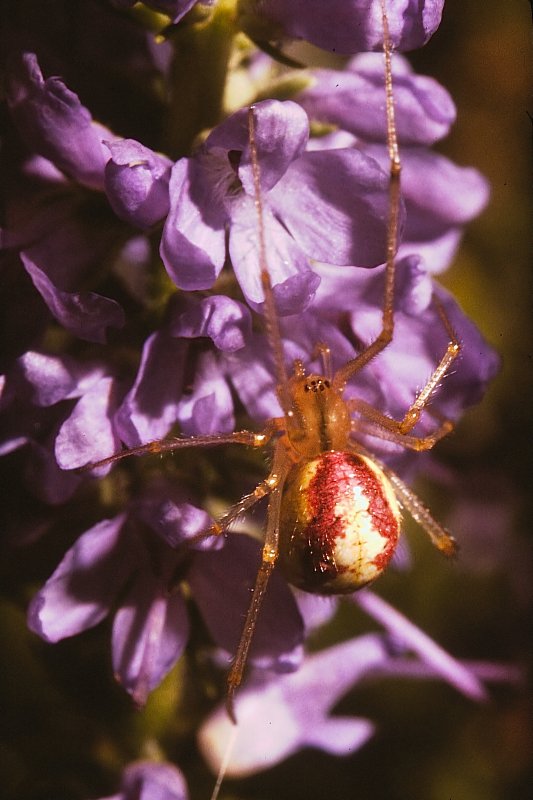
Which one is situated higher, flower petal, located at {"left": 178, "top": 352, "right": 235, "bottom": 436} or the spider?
flower petal, located at {"left": 178, "top": 352, "right": 235, "bottom": 436}

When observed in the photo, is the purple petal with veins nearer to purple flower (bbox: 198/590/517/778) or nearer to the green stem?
purple flower (bbox: 198/590/517/778)

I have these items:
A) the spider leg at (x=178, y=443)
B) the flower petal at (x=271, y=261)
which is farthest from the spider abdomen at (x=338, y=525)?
the flower petal at (x=271, y=261)

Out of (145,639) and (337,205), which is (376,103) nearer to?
(337,205)

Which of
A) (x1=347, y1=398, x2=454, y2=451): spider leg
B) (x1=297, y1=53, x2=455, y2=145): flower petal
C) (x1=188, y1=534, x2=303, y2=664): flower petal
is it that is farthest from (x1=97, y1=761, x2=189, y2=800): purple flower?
(x1=297, y1=53, x2=455, y2=145): flower petal

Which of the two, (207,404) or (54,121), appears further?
(207,404)

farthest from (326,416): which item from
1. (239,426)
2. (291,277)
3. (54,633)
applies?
(54,633)

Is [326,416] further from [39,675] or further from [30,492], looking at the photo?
[39,675]

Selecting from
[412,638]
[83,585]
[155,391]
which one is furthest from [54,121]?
[412,638]
